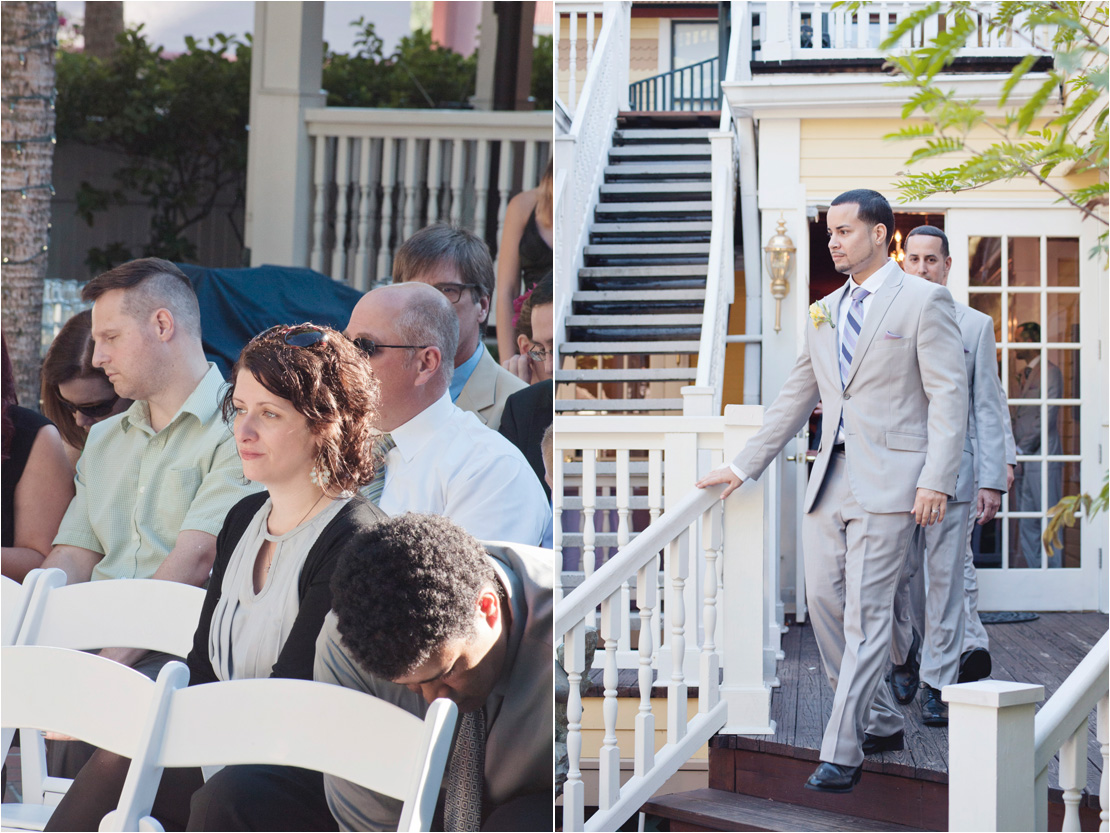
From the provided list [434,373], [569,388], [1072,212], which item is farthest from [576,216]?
[434,373]

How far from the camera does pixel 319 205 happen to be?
2840 millimetres

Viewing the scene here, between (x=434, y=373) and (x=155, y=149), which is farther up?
(x=155, y=149)

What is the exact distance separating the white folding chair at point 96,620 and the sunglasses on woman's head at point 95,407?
39 cm

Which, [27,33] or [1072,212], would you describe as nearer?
[27,33]

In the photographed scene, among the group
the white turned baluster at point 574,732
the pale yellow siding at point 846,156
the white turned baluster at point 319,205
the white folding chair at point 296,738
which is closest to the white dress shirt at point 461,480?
the white folding chair at point 296,738

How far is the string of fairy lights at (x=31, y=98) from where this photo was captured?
269cm

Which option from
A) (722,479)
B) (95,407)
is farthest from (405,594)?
(722,479)

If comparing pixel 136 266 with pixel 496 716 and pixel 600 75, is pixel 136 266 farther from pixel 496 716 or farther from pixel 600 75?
pixel 600 75

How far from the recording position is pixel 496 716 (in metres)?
2.30

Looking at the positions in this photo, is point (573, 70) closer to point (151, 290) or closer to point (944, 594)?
point (944, 594)

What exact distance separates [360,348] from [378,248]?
0.43 metres

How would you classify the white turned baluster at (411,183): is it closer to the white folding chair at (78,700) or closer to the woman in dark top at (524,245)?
the woman in dark top at (524,245)

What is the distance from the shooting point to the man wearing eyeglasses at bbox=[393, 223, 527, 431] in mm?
2449

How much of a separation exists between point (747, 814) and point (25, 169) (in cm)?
260
